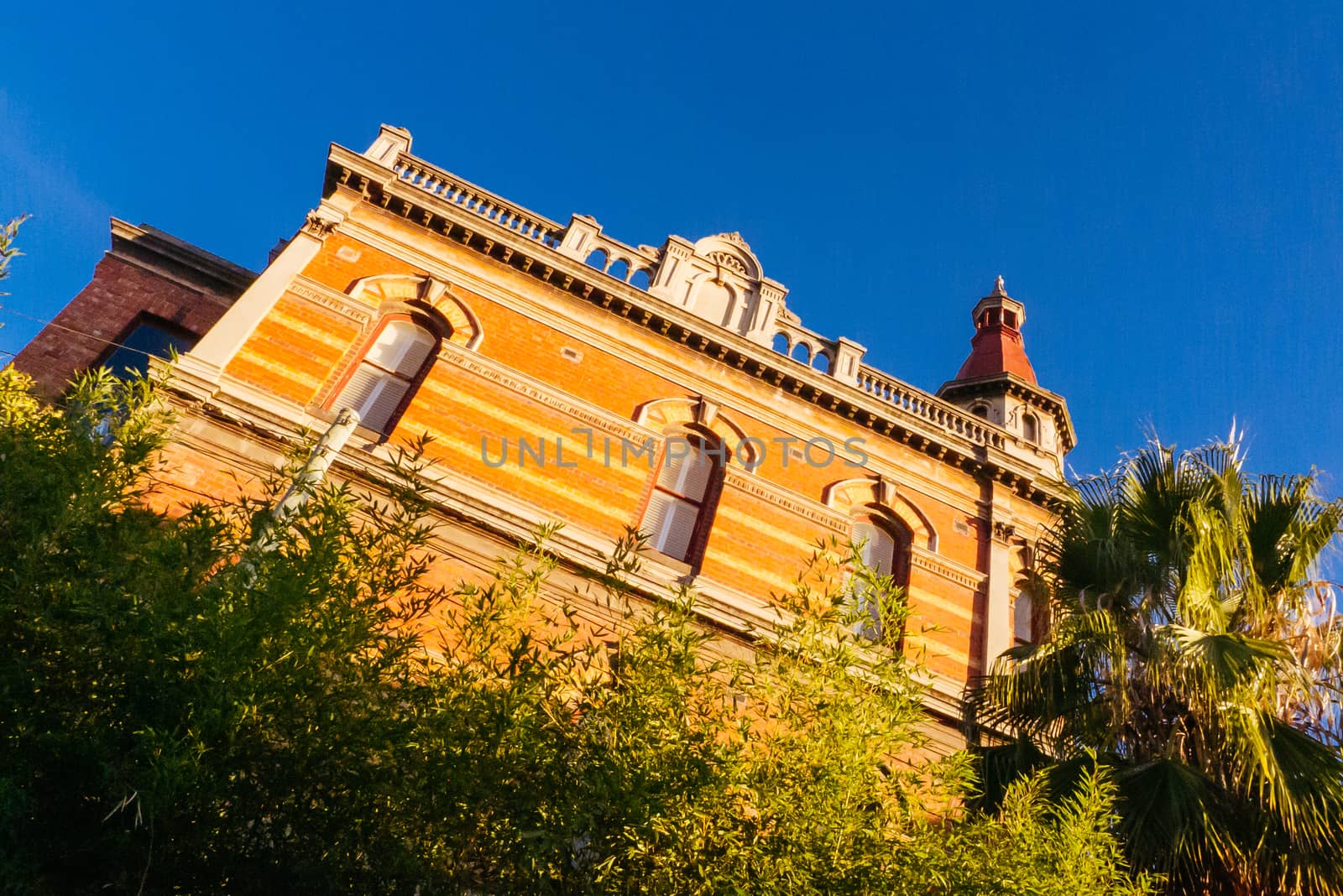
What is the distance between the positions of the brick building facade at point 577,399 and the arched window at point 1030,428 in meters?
0.90

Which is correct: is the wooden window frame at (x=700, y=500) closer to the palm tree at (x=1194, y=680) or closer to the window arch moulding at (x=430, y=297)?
the window arch moulding at (x=430, y=297)

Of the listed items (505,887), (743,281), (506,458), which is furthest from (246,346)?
(505,887)

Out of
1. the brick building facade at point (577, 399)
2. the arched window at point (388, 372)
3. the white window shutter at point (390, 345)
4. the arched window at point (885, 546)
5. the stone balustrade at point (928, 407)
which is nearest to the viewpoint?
the brick building facade at point (577, 399)

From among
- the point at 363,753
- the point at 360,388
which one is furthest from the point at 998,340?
the point at 363,753

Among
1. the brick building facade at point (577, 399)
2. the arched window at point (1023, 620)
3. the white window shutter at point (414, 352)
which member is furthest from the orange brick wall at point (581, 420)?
the arched window at point (1023, 620)

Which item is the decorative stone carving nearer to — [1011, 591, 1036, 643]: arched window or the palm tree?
the palm tree

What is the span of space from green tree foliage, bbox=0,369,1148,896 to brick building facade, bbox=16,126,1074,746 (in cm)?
578

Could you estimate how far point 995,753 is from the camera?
808 cm

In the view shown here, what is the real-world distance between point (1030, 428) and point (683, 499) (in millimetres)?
7932

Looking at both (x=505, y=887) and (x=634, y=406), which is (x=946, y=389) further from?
(x=505, y=887)

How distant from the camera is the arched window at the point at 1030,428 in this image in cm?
1658

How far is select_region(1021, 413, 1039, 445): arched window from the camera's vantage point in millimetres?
16578

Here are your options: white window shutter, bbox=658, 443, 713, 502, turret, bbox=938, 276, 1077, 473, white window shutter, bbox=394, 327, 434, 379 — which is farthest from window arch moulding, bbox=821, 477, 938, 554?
white window shutter, bbox=394, 327, 434, 379

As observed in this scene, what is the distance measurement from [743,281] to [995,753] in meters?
9.56
